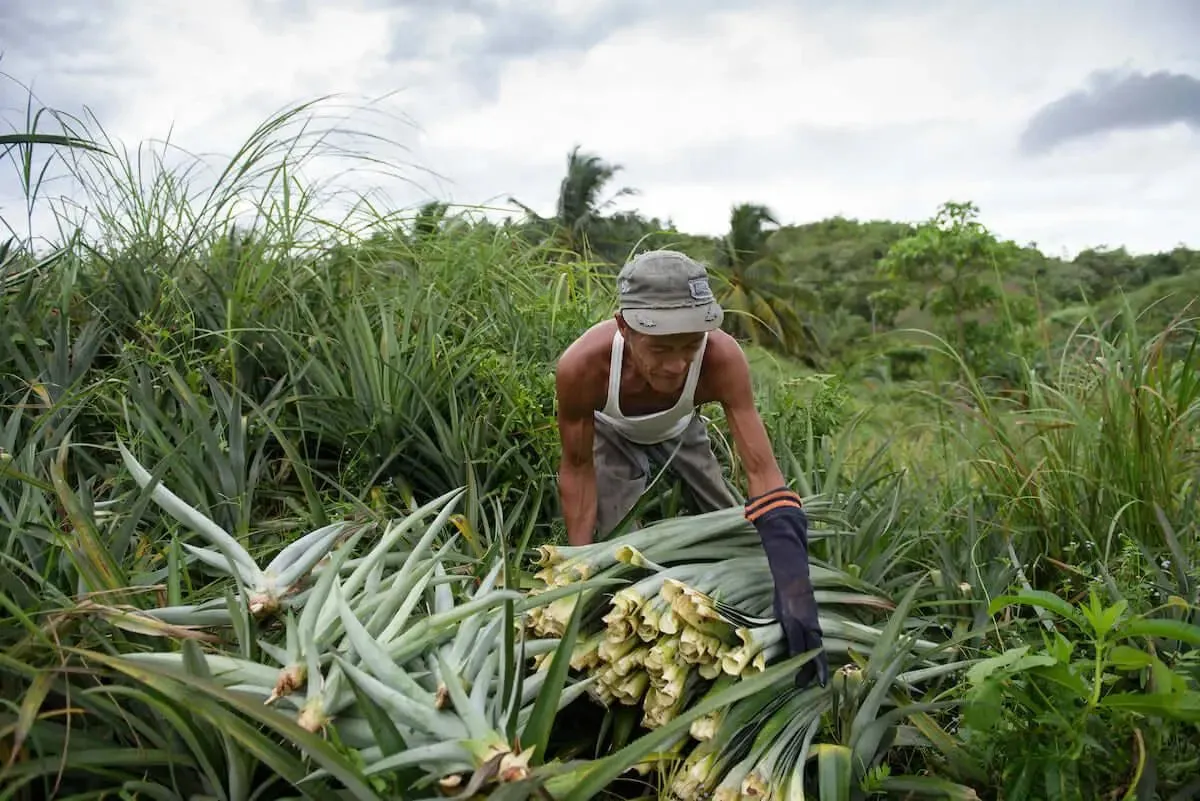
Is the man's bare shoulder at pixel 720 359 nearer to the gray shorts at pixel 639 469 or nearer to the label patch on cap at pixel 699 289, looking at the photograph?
the label patch on cap at pixel 699 289

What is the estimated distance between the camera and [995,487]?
328 cm

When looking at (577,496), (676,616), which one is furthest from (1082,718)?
(577,496)

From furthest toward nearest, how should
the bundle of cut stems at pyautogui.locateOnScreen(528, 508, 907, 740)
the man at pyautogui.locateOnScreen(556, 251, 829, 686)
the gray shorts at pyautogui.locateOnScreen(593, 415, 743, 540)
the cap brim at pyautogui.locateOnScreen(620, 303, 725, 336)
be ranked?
the gray shorts at pyautogui.locateOnScreen(593, 415, 743, 540) → the cap brim at pyautogui.locateOnScreen(620, 303, 725, 336) → the man at pyautogui.locateOnScreen(556, 251, 829, 686) → the bundle of cut stems at pyautogui.locateOnScreen(528, 508, 907, 740)

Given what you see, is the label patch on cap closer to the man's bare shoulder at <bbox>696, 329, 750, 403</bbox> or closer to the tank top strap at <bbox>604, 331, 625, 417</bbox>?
the man's bare shoulder at <bbox>696, 329, 750, 403</bbox>

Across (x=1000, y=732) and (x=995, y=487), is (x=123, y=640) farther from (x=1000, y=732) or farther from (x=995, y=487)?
(x=995, y=487)

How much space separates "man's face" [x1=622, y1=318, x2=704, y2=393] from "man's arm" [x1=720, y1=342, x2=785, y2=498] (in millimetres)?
135

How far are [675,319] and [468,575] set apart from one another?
79cm

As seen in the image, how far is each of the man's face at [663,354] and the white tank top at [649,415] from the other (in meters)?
0.06

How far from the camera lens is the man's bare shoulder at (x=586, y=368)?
2.62 meters

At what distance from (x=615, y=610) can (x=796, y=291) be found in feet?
78.5

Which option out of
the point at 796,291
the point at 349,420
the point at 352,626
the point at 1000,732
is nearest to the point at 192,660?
the point at 352,626

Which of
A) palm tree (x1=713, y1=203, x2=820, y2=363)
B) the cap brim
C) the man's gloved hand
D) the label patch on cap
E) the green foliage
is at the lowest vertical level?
the green foliage

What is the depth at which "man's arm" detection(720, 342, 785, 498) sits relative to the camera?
2.43 metres

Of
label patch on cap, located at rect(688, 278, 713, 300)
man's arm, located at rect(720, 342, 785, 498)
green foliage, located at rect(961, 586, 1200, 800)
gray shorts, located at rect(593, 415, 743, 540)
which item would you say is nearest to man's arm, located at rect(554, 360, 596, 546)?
gray shorts, located at rect(593, 415, 743, 540)
